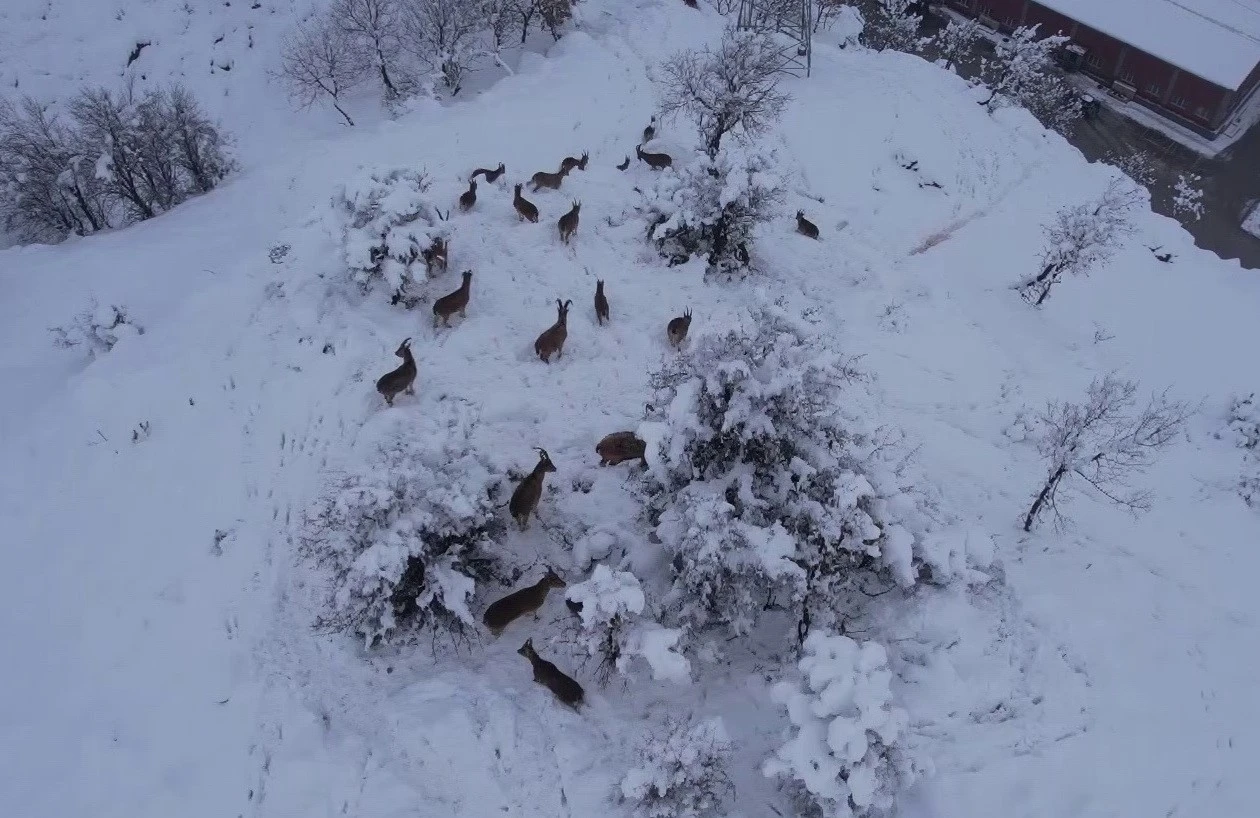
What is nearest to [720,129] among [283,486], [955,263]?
[955,263]

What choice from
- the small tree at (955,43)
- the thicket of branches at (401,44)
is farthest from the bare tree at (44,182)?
the small tree at (955,43)

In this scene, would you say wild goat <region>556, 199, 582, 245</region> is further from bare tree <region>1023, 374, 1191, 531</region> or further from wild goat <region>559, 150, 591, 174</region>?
bare tree <region>1023, 374, 1191, 531</region>

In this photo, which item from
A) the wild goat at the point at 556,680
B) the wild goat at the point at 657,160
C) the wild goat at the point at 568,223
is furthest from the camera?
the wild goat at the point at 657,160

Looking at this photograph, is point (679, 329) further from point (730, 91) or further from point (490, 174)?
point (730, 91)

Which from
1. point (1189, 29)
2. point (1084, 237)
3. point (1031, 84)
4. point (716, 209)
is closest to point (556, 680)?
point (716, 209)

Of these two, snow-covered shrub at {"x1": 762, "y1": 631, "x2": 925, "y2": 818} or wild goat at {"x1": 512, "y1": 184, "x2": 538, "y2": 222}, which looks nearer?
snow-covered shrub at {"x1": 762, "y1": 631, "x2": 925, "y2": 818}

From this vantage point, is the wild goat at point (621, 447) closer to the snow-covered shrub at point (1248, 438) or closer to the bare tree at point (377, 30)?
the snow-covered shrub at point (1248, 438)

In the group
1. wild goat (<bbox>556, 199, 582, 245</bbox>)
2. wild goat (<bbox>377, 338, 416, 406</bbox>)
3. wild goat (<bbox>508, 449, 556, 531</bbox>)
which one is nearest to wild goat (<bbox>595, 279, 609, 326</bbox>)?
wild goat (<bbox>556, 199, 582, 245</bbox>)
